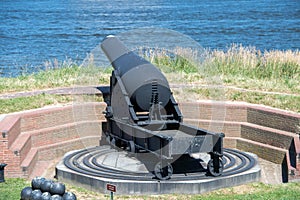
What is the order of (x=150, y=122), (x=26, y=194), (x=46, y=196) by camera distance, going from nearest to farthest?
(x=46, y=196)
(x=26, y=194)
(x=150, y=122)

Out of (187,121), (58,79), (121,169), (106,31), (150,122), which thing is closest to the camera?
(121,169)

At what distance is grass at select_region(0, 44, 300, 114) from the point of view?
47.7 ft

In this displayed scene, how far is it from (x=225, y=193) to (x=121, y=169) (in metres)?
1.80

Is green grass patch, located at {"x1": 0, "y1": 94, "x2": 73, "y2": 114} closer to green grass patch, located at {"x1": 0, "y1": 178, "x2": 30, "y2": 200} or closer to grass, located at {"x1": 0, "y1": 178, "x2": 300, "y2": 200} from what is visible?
green grass patch, located at {"x1": 0, "y1": 178, "x2": 30, "y2": 200}

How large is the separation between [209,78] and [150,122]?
5.41 metres

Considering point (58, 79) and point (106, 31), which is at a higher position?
point (58, 79)

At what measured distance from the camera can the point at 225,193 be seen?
10609mm

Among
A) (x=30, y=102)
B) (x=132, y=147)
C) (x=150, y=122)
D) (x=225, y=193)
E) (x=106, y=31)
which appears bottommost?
(x=106, y=31)

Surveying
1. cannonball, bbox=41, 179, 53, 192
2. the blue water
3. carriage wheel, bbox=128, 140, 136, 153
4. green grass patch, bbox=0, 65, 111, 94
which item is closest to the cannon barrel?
carriage wheel, bbox=128, 140, 136, 153

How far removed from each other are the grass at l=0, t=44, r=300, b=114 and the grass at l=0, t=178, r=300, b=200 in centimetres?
307

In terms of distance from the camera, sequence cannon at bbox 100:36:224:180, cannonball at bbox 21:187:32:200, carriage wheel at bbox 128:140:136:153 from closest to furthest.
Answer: cannonball at bbox 21:187:32:200 < cannon at bbox 100:36:224:180 < carriage wheel at bbox 128:140:136:153

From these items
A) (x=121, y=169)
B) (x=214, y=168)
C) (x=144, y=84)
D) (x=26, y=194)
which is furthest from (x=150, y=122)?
(x=26, y=194)

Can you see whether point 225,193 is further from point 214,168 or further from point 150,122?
point 150,122

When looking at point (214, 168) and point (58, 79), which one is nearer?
point (214, 168)
